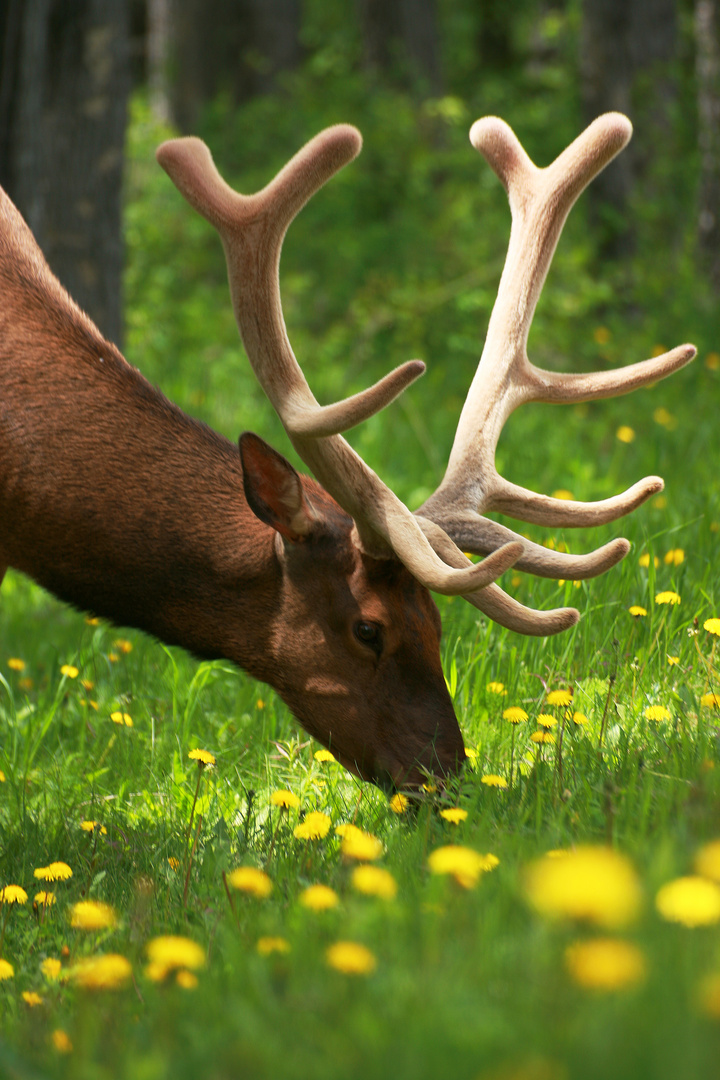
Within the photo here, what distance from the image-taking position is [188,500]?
3.14 m

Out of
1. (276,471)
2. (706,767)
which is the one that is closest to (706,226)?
Answer: (276,471)

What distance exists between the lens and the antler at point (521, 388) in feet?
10.2

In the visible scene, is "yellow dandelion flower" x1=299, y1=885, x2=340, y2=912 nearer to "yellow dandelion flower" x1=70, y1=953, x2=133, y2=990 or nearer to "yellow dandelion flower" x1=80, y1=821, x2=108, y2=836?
"yellow dandelion flower" x1=70, y1=953, x2=133, y2=990

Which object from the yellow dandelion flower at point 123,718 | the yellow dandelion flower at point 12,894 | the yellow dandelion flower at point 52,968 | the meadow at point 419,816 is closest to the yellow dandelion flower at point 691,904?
the meadow at point 419,816

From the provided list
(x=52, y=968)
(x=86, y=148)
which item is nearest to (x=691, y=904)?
(x=52, y=968)

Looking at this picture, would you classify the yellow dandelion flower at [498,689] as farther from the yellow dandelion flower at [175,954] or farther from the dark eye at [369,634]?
the yellow dandelion flower at [175,954]

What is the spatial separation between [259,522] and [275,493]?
0.53ft

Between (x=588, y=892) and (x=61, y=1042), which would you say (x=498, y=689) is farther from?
(x=588, y=892)

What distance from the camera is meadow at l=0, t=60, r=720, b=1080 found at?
1.23 meters

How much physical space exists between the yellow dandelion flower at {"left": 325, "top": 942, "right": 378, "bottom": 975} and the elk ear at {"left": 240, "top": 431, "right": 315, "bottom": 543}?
1716 mm

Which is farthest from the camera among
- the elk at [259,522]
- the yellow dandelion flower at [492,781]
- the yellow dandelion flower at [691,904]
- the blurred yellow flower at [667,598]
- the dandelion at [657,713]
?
the blurred yellow flower at [667,598]

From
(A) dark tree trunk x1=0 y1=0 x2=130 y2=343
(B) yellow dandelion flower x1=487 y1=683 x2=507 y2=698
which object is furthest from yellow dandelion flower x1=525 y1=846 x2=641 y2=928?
(A) dark tree trunk x1=0 y1=0 x2=130 y2=343

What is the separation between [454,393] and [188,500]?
188 inches

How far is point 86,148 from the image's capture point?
6.37 metres
